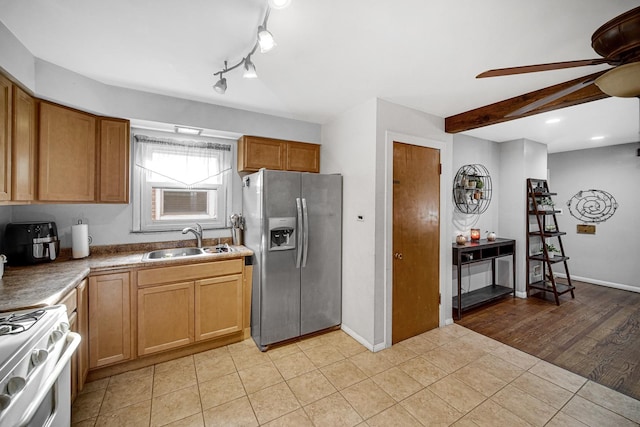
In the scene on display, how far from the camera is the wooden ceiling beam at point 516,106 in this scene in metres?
2.17

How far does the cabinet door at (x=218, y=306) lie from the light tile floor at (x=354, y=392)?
0.23 meters

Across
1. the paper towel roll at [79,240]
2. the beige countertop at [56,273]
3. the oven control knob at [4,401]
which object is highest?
the paper towel roll at [79,240]

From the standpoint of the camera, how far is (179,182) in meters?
3.00

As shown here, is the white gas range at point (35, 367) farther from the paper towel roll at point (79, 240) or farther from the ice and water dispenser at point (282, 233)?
the ice and water dispenser at point (282, 233)

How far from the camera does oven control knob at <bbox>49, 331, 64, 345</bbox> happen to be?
1259 millimetres

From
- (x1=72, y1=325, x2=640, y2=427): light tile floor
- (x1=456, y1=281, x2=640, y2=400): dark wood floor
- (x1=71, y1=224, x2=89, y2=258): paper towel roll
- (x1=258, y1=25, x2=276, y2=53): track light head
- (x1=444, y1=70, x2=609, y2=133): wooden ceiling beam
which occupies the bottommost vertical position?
(x1=72, y1=325, x2=640, y2=427): light tile floor

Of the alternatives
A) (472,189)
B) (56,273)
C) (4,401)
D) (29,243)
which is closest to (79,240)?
(29,243)

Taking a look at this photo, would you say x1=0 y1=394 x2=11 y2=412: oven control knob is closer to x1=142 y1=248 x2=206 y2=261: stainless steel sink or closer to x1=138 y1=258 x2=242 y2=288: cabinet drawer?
x1=138 y1=258 x2=242 y2=288: cabinet drawer

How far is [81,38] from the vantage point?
5.67ft

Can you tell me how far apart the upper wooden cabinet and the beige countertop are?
3.37 feet

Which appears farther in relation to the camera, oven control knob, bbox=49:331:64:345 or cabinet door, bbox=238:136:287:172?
cabinet door, bbox=238:136:287:172

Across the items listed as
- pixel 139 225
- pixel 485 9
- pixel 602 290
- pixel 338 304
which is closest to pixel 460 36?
pixel 485 9

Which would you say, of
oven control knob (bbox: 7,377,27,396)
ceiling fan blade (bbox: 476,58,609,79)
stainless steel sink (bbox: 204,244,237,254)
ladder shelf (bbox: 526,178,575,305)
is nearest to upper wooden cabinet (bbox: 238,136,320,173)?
stainless steel sink (bbox: 204,244,237,254)

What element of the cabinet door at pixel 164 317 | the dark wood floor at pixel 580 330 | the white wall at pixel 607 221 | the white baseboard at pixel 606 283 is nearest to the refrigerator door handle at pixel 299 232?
the cabinet door at pixel 164 317
